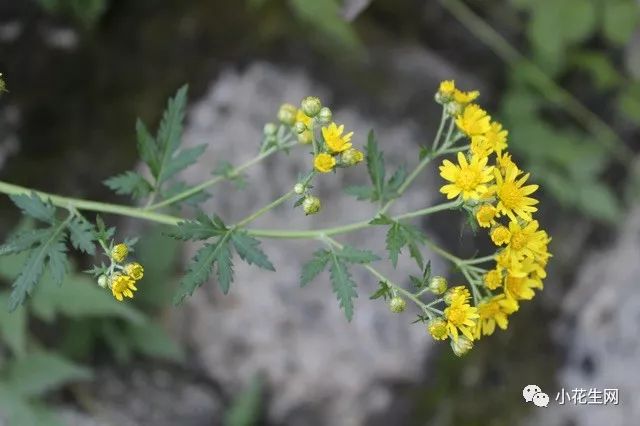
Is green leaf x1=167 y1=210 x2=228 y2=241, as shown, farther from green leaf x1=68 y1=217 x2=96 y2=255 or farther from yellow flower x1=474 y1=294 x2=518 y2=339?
yellow flower x1=474 y1=294 x2=518 y2=339

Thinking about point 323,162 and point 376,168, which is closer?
point 323,162

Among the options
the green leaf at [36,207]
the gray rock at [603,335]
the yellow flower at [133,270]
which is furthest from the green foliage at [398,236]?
the gray rock at [603,335]

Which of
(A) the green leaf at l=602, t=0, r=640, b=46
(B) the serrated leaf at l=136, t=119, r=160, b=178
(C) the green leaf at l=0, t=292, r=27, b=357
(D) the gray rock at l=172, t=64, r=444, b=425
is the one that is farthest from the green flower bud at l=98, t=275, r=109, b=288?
(A) the green leaf at l=602, t=0, r=640, b=46

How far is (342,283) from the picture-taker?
1.87 metres

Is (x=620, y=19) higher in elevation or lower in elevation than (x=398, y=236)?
higher

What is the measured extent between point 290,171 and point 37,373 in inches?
50.8

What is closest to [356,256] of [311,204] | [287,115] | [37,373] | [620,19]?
[311,204]

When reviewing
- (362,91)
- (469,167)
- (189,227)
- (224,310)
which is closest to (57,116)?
(224,310)

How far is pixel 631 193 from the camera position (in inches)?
159

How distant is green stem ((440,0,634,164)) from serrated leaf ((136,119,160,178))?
1.95m

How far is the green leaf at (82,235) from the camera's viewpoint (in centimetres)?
185

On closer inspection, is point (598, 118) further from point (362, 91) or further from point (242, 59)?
point (242, 59)

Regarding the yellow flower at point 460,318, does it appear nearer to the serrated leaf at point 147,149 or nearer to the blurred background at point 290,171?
the serrated leaf at point 147,149

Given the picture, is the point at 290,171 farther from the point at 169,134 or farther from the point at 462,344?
the point at 462,344
